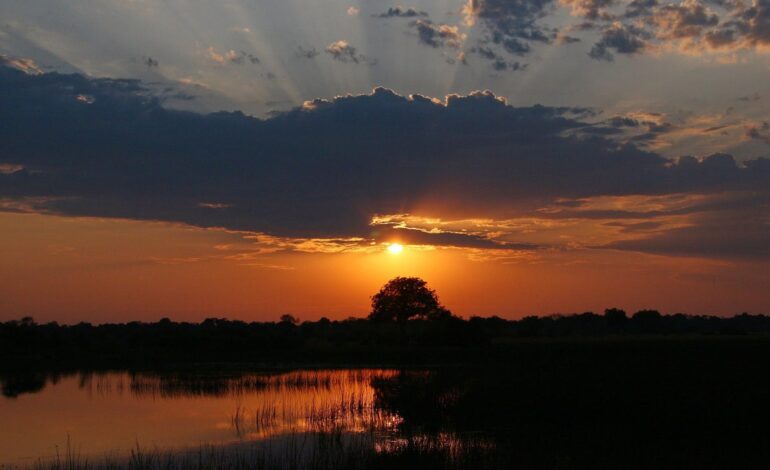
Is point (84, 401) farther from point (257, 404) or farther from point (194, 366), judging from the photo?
point (194, 366)

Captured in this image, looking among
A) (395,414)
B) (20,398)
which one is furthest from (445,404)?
(20,398)

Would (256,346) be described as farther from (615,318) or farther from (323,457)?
(615,318)

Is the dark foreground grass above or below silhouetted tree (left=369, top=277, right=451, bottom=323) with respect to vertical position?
below

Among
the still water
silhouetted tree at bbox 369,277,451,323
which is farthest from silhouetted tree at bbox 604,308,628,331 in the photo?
the still water

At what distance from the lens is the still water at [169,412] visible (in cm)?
1967

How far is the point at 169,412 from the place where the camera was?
84.0 ft

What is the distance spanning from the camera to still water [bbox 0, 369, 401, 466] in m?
19.7

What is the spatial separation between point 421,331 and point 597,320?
72.4 m

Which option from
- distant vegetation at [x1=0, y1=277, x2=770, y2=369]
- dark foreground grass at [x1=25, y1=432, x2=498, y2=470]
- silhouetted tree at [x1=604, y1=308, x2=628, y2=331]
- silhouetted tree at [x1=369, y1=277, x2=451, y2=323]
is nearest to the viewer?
dark foreground grass at [x1=25, y1=432, x2=498, y2=470]

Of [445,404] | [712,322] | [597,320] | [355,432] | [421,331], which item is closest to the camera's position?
[355,432]

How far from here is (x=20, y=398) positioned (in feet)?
98.4

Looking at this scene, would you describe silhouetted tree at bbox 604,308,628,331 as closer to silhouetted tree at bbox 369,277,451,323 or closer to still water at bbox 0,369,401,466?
silhouetted tree at bbox 369,277,451,323

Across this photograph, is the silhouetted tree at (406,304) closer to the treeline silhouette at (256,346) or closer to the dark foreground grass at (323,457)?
Answer: the treeline silhouette at (256,346)

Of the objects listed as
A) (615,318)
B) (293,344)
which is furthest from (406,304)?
(615,318)
